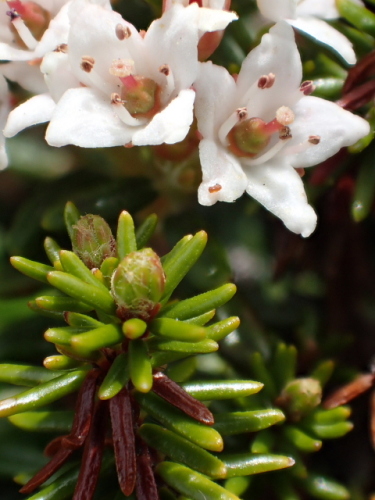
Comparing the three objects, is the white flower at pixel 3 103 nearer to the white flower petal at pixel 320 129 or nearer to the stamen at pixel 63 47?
the stamen at pixel 63 47

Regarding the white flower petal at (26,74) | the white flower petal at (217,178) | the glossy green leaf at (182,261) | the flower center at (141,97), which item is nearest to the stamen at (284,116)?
the white flower petal at (217,178)

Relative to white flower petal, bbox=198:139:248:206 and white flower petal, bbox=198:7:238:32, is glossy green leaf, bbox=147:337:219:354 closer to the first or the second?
white flower petal, bbox=198:139:248:206

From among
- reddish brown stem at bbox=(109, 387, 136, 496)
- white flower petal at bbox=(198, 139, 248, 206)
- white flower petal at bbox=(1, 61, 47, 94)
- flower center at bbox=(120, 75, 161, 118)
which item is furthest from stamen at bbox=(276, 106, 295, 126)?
reddish brown stem at bbox=(109, 387, 136, 496)

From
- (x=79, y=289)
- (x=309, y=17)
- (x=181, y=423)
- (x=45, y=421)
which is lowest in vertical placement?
(x=45, y=421)

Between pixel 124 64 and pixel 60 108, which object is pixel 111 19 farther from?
pixel 60 108

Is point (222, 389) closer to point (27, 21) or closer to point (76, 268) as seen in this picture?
point (76, 268)

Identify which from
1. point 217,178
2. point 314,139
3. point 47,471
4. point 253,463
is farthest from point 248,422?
point 314,139
